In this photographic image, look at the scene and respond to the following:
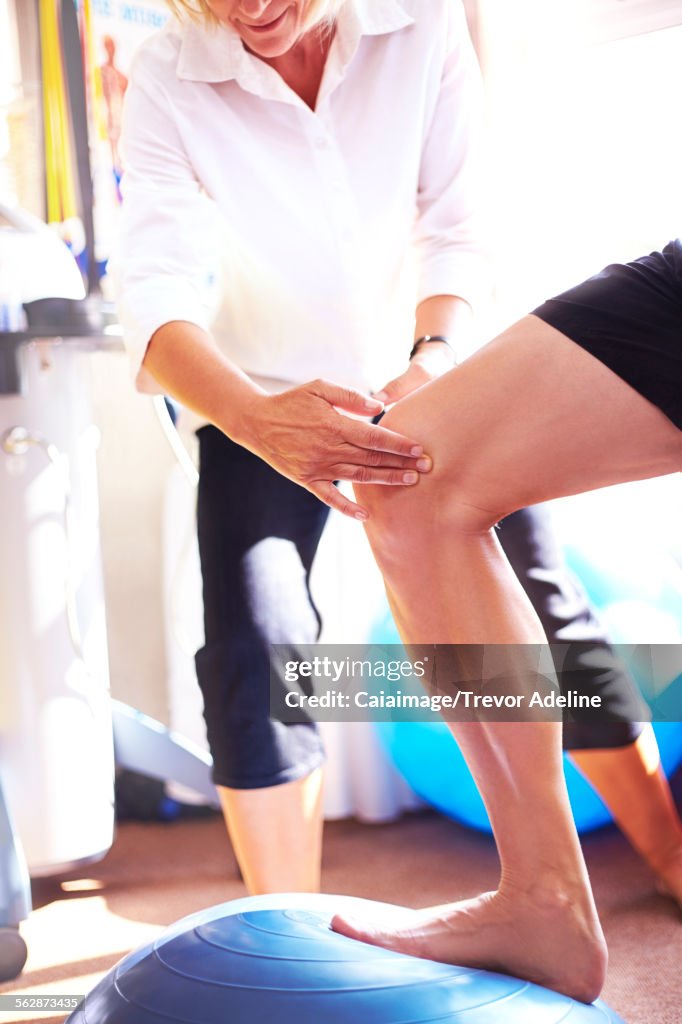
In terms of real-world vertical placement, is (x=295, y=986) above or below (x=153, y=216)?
below

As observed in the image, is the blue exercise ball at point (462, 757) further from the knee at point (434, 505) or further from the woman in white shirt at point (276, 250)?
the knee at point (434, 505)

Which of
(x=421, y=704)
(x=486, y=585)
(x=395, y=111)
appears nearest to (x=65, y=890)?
(x=421, y=704)

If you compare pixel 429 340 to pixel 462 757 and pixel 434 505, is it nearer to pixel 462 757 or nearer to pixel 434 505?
pixel 434 505

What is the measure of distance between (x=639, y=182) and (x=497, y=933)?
1.45 metres

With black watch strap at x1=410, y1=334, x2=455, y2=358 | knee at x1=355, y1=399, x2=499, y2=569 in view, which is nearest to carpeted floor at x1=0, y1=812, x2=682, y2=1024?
knee at x1=355, y1=399, x2=499, y2=569

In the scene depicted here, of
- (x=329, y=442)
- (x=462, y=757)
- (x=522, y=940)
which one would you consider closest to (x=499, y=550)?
(x=329, y=442)

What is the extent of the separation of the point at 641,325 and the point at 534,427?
11 centimetres

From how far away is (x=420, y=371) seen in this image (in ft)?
3.84

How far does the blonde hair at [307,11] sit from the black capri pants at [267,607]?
0.46 m

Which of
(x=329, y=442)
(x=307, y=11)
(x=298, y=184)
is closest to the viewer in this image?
(x=329, y=442)

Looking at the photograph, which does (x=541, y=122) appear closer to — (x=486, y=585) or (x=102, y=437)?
(x=102, y=437)

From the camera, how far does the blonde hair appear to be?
1.09 meters

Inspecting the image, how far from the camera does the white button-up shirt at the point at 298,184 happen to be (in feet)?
3.89

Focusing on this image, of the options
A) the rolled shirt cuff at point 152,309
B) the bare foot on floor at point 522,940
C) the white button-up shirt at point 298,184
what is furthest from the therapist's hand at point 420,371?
the bare foot on floor at point 522,940
